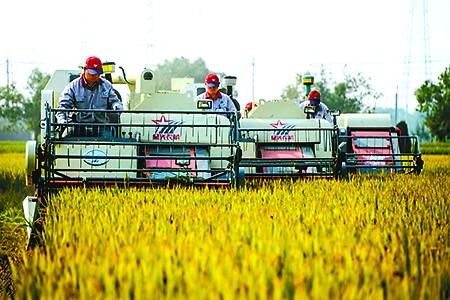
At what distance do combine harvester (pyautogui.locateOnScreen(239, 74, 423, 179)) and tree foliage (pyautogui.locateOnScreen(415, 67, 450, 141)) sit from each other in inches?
2008

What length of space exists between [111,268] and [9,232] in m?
8.34

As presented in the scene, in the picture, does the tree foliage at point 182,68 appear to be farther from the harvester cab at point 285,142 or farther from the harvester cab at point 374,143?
the harvester cab at point 285,142

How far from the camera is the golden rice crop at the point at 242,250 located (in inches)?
133

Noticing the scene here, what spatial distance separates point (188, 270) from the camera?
362 cm

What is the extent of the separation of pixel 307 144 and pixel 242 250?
9.17 metres

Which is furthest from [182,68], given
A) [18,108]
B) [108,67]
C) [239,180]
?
[239,180]

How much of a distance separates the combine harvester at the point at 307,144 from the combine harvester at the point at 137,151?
113 centimetres

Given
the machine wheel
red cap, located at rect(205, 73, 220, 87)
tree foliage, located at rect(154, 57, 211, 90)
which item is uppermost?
tree foliage, located at rect(154, 57, 211, 90)

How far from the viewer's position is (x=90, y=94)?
35.7ft

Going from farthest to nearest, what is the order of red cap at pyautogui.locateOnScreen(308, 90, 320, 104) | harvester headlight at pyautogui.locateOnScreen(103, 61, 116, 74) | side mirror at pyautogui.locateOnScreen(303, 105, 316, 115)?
1. red cap at pyautogui.locateOnScreen(308, 90, 320, 104)
2. side mirror at pyautogui.locateOnScreen(303, 105, 316, 115)
3. harvester headlight at pyautogui.locateOnScreen(103, 61, 116, 74)

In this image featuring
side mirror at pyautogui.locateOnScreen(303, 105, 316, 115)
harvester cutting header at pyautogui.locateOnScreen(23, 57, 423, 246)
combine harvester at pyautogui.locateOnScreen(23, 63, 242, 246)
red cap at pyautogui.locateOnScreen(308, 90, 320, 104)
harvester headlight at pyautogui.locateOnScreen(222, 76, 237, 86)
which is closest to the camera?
combine harvester at pyautogui.locateOnScreen(23, 63, 242, 246)

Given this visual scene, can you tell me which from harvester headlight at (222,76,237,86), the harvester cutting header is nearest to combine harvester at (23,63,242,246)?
the harvester cutting header

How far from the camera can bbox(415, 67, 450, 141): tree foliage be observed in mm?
65125

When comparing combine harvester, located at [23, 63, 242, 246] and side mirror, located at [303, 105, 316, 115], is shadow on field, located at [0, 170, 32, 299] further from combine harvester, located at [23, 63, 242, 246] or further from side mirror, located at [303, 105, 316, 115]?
side mirror, located at [303, 105, 316, 115]
